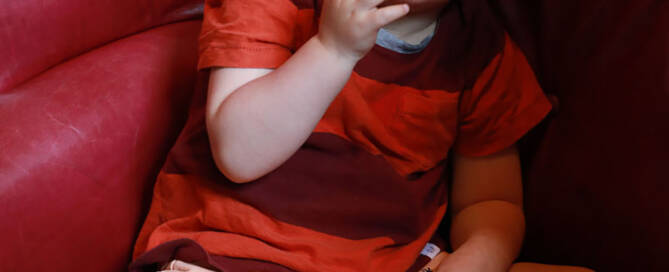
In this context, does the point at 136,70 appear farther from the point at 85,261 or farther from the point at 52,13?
the point at 85,261

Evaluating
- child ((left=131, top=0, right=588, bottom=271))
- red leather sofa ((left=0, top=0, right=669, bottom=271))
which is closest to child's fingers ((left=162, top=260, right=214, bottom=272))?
child ((left=131, top=0, right=588, bottom=271))

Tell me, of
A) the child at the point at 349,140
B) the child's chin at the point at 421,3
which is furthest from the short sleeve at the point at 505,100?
the child's chin at the point at 421,3

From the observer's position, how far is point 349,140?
625 millimetres

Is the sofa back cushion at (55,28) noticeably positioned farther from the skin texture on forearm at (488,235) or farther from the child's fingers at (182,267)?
the skin texture on forearm at (488,235)

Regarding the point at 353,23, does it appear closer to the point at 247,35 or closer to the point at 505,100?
the point at 247,35

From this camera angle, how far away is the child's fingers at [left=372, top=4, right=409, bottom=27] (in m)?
0.47

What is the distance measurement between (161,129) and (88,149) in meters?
0.09

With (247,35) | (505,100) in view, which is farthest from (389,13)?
(505,100)

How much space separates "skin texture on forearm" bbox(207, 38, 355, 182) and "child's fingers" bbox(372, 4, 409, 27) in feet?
0.15

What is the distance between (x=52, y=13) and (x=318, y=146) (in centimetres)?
33

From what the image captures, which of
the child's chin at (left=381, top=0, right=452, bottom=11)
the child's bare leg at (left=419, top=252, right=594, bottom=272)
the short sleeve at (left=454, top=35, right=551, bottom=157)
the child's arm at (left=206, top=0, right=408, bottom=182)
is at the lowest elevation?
the child's bare leg at (left=419, top=252, right=594, bottom=272)

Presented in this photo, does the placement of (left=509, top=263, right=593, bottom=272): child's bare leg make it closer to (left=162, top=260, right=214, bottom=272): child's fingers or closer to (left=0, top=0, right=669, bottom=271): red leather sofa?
(left=0, top=0, right=669, bottom=271): red leather sofa

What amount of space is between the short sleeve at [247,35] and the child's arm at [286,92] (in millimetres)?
12

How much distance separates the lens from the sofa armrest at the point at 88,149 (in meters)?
0.55
